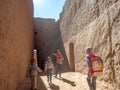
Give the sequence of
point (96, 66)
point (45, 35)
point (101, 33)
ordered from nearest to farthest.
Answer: point (96, 66), point (101, 33), point (45, 35)

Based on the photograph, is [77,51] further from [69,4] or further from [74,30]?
[69,4]

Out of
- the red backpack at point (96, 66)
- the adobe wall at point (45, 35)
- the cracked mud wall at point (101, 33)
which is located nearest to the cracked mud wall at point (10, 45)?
the red backpack at point (96, 66)

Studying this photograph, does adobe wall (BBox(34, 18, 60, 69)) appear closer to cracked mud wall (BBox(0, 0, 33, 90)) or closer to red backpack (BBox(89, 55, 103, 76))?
cracked mud wall (BBox(0, 0, 33, 90))

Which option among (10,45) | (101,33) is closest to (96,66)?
(101,33)

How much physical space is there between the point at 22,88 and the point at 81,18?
580 centimetres

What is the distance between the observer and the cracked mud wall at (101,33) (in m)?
6.87

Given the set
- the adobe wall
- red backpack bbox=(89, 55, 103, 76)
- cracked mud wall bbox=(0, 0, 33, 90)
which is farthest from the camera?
the adobe wall

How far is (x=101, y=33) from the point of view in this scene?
8.23 meters

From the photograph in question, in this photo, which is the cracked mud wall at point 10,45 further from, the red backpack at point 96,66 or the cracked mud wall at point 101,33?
the cracked mud wall at point 101,33

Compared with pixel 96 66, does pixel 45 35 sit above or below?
above

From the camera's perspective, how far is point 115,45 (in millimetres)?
6871

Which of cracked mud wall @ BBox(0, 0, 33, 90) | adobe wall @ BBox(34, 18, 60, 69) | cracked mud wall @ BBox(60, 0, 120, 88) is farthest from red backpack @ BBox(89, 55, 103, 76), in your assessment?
adobe wall @ BBox(34, 18, 60, 69)

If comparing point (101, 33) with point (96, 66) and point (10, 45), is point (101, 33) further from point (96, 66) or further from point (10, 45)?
point (10, 45)

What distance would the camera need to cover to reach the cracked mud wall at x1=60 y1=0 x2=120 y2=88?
687cm
